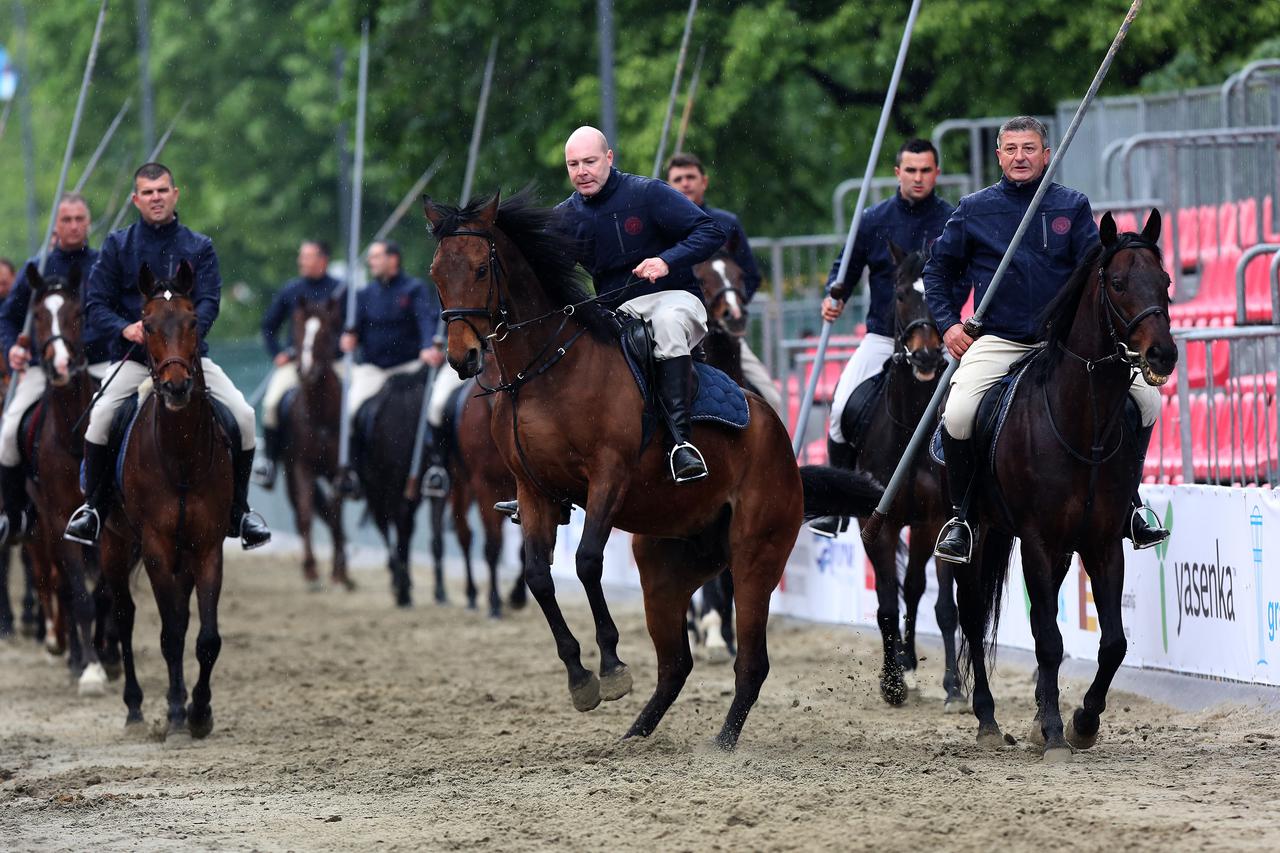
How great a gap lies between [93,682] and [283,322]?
9.19 m

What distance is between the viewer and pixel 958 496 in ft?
33.9

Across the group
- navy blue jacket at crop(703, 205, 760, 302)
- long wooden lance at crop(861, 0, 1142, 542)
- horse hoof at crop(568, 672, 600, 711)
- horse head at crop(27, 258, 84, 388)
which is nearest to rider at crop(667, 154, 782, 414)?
navy blue jacket at crop(703, 205, 760, 302)

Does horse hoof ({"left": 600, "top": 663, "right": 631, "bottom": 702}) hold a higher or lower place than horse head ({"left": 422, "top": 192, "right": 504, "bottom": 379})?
lower

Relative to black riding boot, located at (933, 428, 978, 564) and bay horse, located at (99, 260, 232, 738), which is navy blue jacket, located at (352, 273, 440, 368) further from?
black riding boot, located at (933, 428, 978, 564)

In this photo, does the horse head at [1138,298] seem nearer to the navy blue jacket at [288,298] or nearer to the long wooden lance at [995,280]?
the long wooden lance at [995,280]

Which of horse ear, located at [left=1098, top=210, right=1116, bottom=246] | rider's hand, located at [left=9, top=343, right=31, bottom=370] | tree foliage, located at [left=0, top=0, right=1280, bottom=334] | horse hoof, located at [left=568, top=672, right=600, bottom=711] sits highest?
tree foliage, located at [left=0, top=0, right=1280, bottom=334]

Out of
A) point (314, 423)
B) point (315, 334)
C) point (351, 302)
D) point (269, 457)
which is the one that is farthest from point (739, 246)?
point (269, 457)

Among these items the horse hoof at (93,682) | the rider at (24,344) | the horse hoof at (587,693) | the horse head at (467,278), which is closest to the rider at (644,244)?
the horse head at (467,278)

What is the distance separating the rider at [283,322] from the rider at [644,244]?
474 inches

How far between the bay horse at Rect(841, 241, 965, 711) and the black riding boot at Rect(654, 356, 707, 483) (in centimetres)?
193

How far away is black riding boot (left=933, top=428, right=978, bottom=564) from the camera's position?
10.2m

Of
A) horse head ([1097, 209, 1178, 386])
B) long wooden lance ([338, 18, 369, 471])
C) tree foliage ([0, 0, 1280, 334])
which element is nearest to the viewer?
horse head ([1097, 209, 1178, 386])

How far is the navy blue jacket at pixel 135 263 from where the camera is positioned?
12008 millimetres

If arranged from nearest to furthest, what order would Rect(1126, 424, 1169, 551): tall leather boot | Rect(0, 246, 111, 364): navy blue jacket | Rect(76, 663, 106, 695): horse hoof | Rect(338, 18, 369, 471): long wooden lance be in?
Rect(1126, 424, 1169, 551): tall leather boot, Rect(76, 663, 106, 695): horse hoof, Rect(0, 246, 111, 364): navy blue jacket, Rect(338, 18, 369, 471): long wooden lance
